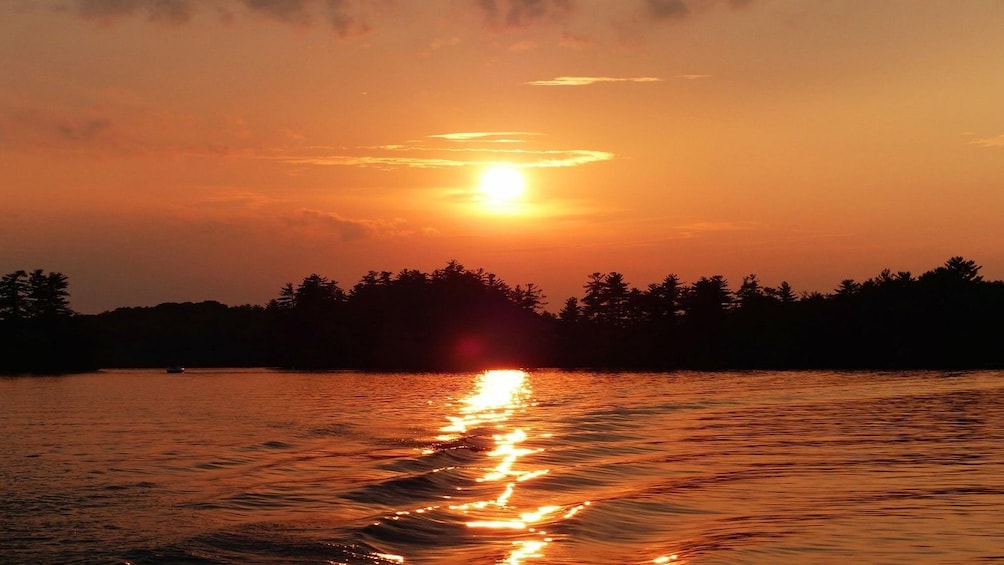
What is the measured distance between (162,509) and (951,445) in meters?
22.7

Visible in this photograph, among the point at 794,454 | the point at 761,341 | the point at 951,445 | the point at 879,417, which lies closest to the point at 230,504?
the point at 794,454

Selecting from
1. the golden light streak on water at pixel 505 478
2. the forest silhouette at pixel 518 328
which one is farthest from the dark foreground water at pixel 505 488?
the forest silhouette at pixel 518 328

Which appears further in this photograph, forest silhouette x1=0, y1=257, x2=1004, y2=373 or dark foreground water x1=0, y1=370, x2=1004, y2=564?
forest silhouette x1=0, y1=257, x2=1004, y2=373

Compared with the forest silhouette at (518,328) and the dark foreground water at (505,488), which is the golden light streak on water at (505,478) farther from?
the forest silhouette at (518,328)

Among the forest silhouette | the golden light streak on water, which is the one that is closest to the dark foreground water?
the golden light streak on water

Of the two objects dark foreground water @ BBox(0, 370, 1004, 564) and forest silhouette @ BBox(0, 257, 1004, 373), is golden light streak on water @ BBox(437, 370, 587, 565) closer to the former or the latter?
dark foreground water @ BBox(0, 370, 1004, 564)

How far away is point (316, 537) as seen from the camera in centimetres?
1564

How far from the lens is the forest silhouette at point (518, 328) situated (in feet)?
377

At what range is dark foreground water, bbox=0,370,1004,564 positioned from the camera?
586 inches

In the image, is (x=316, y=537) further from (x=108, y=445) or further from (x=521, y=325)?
(x=521, y=325)

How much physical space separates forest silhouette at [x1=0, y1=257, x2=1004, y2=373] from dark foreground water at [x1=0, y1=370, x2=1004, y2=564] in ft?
263

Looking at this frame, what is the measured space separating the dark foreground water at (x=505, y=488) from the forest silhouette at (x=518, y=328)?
80.3 metres

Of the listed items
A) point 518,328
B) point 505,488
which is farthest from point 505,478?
point 518,328

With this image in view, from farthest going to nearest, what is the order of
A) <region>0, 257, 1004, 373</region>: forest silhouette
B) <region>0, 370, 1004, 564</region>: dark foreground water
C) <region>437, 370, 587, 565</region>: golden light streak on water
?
<region>0, 257, 1004, 373</region>: forest silhouette
<region>437, 370, 587, 565</region>: golden light streak on water
<region>0, 370, 1004, 564</region>: dark foreground water
